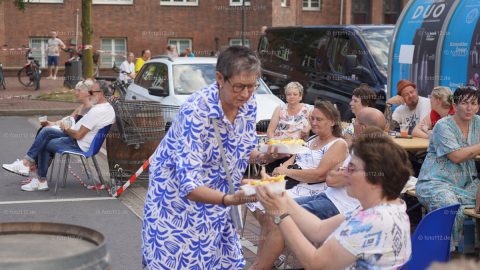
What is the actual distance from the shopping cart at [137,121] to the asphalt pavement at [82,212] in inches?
32.0

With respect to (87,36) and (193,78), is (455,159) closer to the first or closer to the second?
(193,78)

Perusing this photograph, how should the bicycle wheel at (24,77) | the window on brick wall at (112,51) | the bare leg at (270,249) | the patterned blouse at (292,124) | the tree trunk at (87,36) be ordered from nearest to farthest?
the bare leg at (270,249) → the patterned blouse at (292,124) → the tree trunk at (87,36) → the bicycle wheel at (24,77) → the window on brick wall at (112,51)

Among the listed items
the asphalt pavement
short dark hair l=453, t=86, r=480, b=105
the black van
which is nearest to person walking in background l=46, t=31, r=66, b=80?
the black van

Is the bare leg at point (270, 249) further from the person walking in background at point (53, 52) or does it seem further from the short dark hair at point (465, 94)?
the person walking in background at point (53, 52)

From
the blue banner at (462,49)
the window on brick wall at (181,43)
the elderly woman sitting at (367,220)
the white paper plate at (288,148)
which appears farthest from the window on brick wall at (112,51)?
the elderly woman sitting at (367,220)

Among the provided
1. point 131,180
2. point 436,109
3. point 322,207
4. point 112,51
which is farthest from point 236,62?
point 112,51

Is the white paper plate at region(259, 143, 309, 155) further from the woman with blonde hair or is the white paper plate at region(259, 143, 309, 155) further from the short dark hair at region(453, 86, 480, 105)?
the woman with blonde hair

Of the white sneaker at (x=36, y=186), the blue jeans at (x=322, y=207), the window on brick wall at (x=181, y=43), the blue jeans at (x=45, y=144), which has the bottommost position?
the white sneaker at (x=36, y=186)

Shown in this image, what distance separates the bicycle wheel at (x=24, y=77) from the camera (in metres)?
26.9

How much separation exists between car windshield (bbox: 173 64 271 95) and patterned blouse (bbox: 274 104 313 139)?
2992mm

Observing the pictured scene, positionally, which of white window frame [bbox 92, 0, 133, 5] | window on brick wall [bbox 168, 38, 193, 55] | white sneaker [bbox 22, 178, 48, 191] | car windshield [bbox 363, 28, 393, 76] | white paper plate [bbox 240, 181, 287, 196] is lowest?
white sneaker [bbox 22, 178, 48, 191]

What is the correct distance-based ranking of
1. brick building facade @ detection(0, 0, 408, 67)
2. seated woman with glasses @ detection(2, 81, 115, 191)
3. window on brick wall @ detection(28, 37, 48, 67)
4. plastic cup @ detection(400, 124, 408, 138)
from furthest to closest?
1. window on brick wall @ detection(28, 37, 48, 67)
2. brick building facade @ detection(0, 0, 408, 67)
3. seated woman with glasses @ detection(2, 81, 115, 191)
4. plastic cup @ detection(400, 124, 408, 138)

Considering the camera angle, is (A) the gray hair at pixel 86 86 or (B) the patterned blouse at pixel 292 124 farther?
(A) the gray hair at pixel 86 86

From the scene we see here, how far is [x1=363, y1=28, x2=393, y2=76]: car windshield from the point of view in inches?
529
